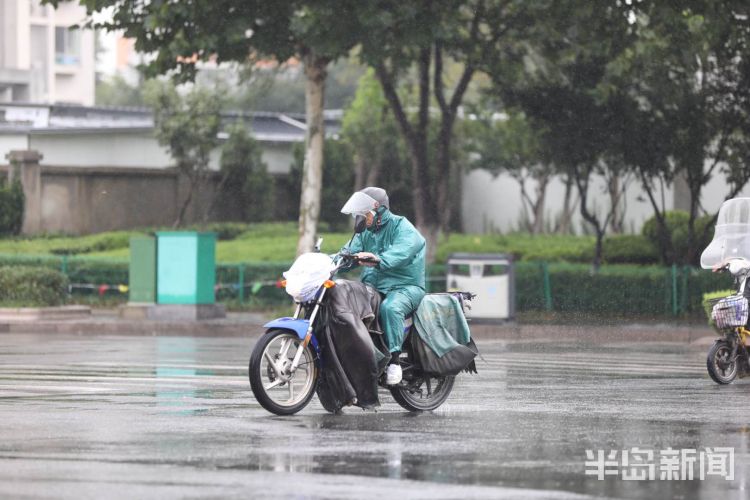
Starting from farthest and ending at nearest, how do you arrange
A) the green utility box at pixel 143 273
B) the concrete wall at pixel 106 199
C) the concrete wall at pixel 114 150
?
1. the concrete wall at pixel 114 150
2. the concrete wall at pixel 106 199
3. the green utility box at pixel 143 273

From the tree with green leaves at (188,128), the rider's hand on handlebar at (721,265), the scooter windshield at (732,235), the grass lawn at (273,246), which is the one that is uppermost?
the tree with green leaves at (188,128)

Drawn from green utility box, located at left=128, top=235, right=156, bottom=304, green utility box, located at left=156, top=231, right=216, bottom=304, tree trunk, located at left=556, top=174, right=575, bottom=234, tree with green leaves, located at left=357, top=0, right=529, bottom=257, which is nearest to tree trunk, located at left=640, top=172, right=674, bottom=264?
tree with green leaves, located at left=357, top=0, right=529, bottom=257

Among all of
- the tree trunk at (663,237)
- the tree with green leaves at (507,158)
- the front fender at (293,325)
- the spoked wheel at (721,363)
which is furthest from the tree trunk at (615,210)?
the front fender at (293,325)

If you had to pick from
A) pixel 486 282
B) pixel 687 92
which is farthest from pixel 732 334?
pixel 687 92

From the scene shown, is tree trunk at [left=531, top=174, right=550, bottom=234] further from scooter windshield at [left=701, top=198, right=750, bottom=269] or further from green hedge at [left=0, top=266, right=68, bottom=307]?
scooter windshield at [left=701, top=198, right=750, bottom=269]

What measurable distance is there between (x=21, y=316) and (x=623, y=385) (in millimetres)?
14695

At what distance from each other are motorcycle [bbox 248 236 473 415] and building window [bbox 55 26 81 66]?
76173mm

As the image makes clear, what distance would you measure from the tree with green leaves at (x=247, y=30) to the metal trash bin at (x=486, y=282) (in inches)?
106

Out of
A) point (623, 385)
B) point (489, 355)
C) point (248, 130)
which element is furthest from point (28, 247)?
point (623, 385)

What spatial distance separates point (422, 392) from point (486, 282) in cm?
1479

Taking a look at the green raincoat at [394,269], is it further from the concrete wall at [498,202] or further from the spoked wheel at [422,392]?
the concrete wall at [498,202]

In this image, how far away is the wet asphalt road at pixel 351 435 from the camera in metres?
7.86

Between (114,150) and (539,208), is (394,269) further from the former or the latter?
(539,208)

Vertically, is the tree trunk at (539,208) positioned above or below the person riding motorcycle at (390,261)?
above
